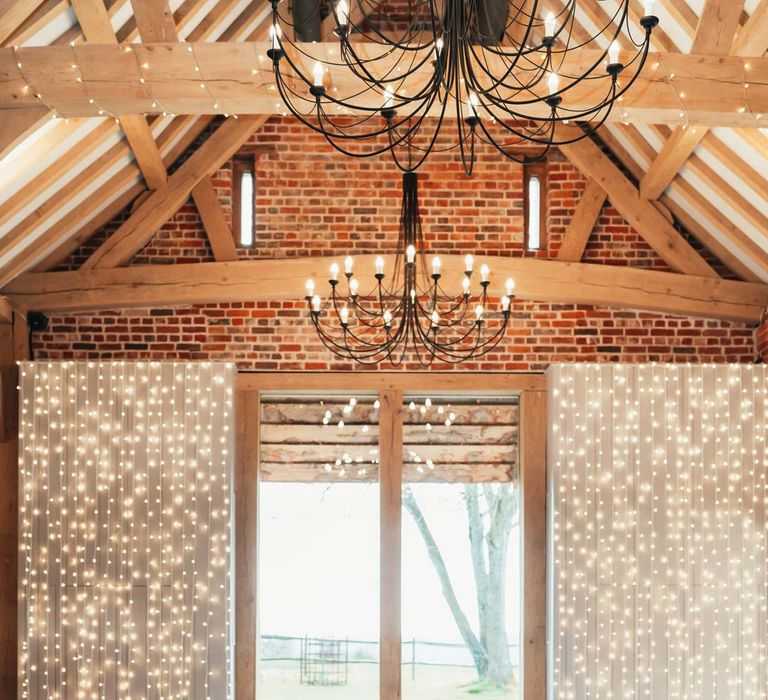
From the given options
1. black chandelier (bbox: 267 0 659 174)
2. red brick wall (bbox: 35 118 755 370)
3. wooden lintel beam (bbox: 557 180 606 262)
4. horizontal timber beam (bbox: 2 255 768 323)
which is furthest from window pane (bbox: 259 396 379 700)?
black chandelier (bbox: 267 0 659 174)

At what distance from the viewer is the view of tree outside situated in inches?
270

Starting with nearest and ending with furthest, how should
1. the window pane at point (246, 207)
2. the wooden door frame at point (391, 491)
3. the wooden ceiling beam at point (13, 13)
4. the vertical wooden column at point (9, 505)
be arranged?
the wooden ceiling beam at point (13, 13) < the vertical wooden column at point (9, 505) < the wooden door frame at point (391, 491) < the window pane at point (246, 207)

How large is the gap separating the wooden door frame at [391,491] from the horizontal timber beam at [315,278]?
63 centimetres

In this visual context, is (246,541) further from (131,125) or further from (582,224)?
(582,224)

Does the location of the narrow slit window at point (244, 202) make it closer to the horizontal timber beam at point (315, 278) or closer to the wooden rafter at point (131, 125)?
the horizontal timber beam at point (315, 278)

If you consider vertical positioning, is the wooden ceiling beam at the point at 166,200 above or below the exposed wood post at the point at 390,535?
above

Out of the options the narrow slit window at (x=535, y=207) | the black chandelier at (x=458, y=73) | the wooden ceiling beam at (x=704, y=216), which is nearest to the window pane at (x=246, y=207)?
the black chandelier at (x=458, y=73)

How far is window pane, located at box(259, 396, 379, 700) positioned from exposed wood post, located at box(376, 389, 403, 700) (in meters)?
0.08

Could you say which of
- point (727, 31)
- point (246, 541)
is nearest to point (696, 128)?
point (727, 31)

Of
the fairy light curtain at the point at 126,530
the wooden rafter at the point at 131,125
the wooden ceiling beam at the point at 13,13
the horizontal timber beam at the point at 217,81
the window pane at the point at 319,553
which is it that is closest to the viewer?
the wooden ceiling beam at the point at 13,13

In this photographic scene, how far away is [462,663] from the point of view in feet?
22.4

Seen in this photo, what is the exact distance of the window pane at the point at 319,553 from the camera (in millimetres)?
6848

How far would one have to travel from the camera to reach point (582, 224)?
274 inches

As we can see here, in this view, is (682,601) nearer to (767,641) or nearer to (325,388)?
(767,641)
